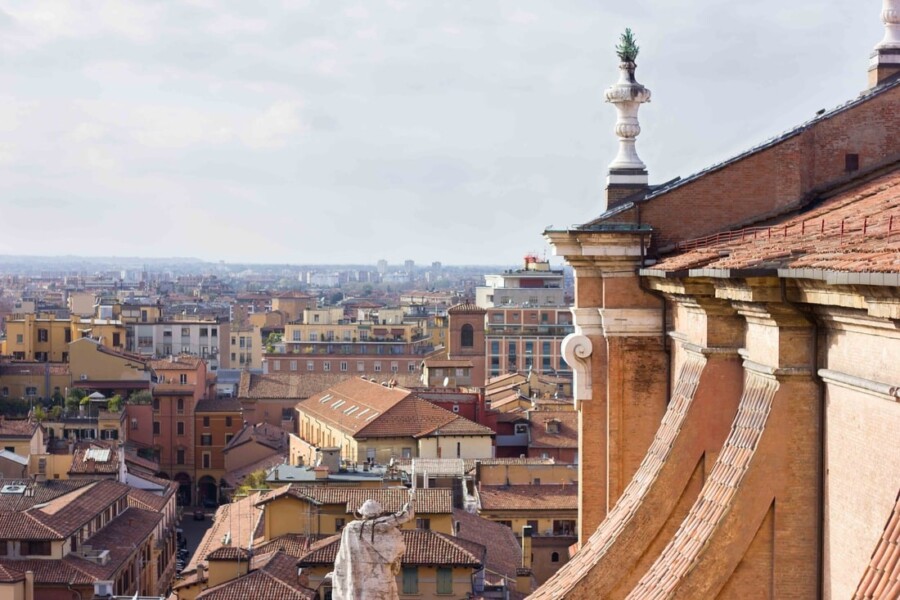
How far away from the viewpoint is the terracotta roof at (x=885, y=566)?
6074 millimetres

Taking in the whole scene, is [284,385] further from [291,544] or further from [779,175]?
[779,175]

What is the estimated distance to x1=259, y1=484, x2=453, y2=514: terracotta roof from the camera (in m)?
35.8

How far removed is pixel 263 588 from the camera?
30.9 meters

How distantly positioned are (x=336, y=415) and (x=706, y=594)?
5686cm

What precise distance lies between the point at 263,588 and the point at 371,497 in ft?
18.1

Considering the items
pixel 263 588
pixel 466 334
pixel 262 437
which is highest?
pixel 466 334

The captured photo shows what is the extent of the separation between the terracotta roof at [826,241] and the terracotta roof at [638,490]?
29.1 inches

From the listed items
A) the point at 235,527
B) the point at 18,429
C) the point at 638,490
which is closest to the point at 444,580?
the point at 235,527

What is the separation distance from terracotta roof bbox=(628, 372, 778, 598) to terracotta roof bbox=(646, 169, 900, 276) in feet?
2.43

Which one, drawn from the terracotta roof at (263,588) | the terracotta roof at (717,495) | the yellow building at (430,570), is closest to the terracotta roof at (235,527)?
the terracotta roof at (263,588)

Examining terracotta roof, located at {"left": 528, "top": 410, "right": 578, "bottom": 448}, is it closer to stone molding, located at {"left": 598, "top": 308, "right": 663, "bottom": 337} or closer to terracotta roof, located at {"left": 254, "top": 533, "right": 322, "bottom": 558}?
terracotta roof, located at {"left": 254, "top": 533, "right": 322, "bottom": 558}

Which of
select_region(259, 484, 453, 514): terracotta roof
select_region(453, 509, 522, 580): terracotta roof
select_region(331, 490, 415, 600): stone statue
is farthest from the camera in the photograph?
select_region(453, 509, 522, 580): terracotta roof

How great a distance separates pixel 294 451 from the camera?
6725cm

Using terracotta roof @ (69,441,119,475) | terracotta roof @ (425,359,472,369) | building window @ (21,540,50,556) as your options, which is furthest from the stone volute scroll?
terracotta roof @ (425,359,472,369)
